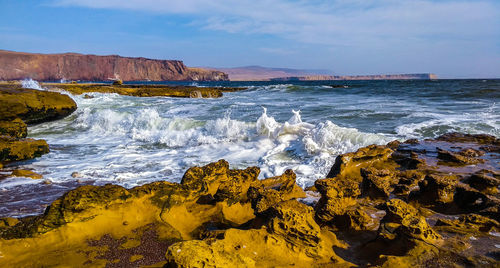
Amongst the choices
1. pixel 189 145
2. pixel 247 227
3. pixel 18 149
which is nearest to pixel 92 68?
pixel 189 145

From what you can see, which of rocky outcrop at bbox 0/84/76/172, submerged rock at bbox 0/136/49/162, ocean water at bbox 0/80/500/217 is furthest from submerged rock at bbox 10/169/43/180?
submerged rock at bbox 0/136/49/162

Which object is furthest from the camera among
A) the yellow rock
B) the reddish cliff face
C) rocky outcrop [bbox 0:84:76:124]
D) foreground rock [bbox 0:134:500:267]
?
the reddish cliff face

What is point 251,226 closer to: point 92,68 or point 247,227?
point 247,227

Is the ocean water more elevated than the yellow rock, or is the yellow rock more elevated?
the yellow rock

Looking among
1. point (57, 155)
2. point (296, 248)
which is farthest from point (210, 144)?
point (296, 248)

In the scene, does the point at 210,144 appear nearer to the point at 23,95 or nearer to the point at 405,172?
the point at 405,172

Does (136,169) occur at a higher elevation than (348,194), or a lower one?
lower

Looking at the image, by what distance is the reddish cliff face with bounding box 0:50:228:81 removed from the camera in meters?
118

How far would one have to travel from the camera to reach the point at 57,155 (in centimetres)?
709

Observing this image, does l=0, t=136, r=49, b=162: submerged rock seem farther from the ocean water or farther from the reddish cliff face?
the reddish cliff face

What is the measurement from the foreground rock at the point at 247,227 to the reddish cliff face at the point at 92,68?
139722mm

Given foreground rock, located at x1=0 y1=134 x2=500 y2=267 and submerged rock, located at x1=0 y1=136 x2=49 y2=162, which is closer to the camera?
foreground rock, located at x1=0 y1=134 x2=500 y2=267

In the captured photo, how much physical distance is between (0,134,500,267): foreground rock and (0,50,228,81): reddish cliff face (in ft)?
458

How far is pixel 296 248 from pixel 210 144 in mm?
6135
